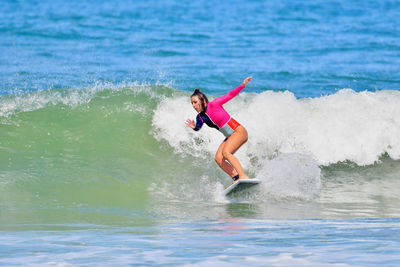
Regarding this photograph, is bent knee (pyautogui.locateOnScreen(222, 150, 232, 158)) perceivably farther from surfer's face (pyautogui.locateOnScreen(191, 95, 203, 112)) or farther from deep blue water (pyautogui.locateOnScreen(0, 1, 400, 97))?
deep blue water (pyautogui.locateOnScreen(0, 1, 400, 97))

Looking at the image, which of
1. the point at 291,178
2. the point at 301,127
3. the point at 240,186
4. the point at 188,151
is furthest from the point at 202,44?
the point at 240,186

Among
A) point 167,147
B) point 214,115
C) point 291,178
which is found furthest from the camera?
point 167,147

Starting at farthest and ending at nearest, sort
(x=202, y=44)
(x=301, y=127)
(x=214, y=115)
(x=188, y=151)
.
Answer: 1. (x=202, y=44)
2. (x=301, y=127)
3. (x=188, y=151)
4. (x=214, y=115)

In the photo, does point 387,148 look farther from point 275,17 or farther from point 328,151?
point 275,17

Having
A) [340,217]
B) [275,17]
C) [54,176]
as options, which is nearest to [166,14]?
[275,17]

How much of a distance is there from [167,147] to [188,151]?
39 centimetres

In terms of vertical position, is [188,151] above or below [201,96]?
below

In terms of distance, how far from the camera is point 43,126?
10.7 metres

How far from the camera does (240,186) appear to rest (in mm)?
7934

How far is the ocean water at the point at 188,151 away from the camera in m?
5.32

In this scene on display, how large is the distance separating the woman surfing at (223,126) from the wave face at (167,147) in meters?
0.42

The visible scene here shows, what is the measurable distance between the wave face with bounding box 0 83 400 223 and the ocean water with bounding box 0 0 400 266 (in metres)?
0.03

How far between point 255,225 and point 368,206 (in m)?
2.21

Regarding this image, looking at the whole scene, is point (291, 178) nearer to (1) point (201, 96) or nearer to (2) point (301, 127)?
(1) point (201, 96)
